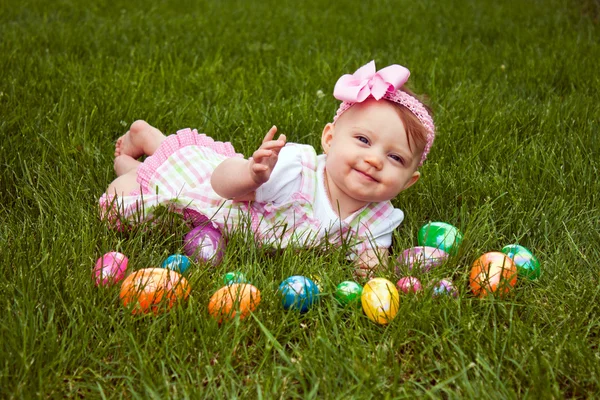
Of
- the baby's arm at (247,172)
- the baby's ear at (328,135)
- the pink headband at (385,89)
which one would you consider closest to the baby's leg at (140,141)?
the baby's arm at (247,172)

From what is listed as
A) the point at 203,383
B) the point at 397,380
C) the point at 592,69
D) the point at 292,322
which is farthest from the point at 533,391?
the point at 592,69

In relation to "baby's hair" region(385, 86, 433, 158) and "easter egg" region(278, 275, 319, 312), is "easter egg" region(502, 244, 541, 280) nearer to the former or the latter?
"baby's hair" region(385, 86, 433, 158)

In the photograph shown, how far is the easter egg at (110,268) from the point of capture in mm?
1967

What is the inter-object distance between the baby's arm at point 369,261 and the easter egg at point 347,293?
0.19 m

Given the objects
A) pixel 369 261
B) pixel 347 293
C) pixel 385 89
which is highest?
pixel 385 89

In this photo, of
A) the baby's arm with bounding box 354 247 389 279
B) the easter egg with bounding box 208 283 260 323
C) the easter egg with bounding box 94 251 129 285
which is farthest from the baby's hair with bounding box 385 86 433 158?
the easter egg with bounding box 94 251 129 285

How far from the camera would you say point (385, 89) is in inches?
89.4

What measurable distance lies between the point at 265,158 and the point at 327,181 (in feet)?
1.23

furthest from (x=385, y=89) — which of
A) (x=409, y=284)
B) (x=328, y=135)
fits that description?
(x=409, y=284)

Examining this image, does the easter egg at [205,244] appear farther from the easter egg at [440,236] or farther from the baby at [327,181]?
the easter egg at [440,236]

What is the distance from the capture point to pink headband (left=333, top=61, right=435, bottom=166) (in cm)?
228

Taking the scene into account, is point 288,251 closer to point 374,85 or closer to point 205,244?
point 205,244

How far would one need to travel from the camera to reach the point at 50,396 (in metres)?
1.61

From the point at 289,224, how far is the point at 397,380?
88 cm
